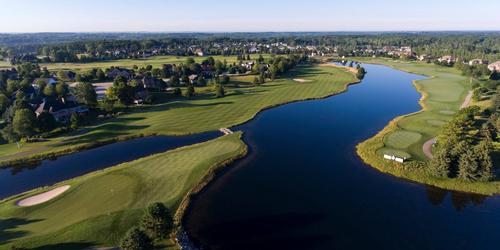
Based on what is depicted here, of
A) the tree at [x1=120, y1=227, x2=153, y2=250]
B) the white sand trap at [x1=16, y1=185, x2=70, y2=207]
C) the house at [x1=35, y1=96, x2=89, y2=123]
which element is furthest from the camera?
the house at [x1=35, y1=96, x2=89, y2=123]

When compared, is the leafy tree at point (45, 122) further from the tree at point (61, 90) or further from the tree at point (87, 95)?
the tree at point (61, 90)

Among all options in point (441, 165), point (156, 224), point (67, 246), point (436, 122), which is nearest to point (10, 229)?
point (67, 246)

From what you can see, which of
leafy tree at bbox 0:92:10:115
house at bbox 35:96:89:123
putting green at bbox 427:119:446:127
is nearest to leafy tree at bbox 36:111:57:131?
house at bbox 35:96:89:123

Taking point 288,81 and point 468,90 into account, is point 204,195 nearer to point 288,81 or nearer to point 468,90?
point 288,81

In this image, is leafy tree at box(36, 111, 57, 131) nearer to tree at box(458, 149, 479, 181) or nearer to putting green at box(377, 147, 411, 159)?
putting green at box(377, 147, 411, 159)

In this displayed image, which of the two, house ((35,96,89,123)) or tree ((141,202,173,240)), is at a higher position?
house ((35,96,89,123))
